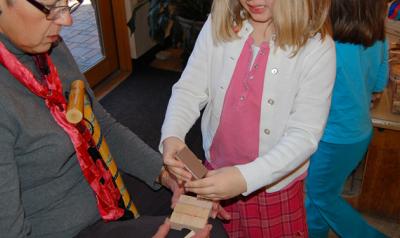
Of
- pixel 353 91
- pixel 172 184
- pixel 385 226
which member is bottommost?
pixel 385 226

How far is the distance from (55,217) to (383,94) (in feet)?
4.79

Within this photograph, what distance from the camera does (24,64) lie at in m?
1.22

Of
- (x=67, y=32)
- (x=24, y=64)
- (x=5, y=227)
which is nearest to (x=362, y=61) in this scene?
(x=24, y=64)

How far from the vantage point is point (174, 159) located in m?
1.30

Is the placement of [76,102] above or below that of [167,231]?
above

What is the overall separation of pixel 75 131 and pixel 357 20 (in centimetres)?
103

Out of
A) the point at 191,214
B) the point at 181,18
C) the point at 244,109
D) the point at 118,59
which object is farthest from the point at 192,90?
the point at 118,59

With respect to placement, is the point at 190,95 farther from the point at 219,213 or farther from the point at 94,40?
the point at 94,40

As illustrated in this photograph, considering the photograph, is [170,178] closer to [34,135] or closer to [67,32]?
[34,135]

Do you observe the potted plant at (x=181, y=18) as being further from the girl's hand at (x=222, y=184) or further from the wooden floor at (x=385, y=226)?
the girl's hand at (x=222, y=184)

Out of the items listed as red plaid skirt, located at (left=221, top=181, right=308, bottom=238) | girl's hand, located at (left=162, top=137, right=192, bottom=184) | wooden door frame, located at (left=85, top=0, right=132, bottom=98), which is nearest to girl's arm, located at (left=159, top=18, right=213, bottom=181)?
girl's hand, located at (left=162, top=137, right=192, bottom=184)

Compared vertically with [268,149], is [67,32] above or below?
below

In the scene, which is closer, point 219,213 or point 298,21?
point 298,21

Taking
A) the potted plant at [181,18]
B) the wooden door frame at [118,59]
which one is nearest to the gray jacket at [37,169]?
the potted plant at [181,18]
